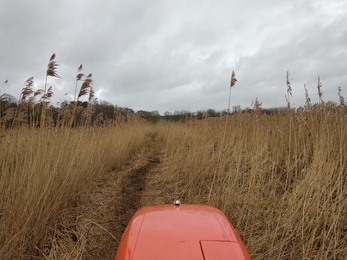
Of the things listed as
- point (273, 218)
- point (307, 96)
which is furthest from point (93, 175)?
point (307, 96)

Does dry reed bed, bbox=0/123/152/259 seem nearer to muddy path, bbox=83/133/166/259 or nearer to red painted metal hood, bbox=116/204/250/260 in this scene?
muddy path, bbox=83/133/166/259

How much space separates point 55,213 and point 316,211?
300cm

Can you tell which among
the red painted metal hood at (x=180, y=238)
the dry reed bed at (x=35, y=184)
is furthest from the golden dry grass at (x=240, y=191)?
the red painted metal hood at (x=180, y=238)

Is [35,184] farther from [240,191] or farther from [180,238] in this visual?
[240,191]

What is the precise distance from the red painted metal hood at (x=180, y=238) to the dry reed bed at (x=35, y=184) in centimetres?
137

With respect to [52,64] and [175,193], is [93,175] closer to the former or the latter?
[175,193]

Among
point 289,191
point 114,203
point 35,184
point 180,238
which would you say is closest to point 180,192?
point 114,203

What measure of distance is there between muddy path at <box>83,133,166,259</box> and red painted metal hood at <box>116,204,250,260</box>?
1197 mm

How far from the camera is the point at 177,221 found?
1.25 metres

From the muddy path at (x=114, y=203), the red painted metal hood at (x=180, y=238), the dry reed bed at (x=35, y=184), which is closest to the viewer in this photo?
the red painted metal hood at (x=180, y=238)

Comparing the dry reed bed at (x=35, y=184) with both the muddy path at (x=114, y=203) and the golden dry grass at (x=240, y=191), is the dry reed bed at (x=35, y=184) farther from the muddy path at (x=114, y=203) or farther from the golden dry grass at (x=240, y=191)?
the muddy path at (x=114, y=203)

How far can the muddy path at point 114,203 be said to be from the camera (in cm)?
241

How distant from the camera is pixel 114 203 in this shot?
3.50 m

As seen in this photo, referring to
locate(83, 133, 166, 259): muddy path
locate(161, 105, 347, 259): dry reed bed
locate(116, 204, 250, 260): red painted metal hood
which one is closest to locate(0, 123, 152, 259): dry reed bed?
locate(83, 133, 166, 259): muddy path
